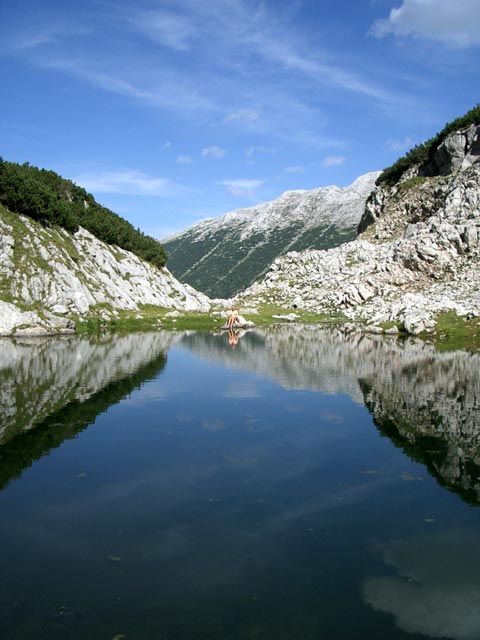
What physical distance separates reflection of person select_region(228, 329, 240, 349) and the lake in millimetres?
29509

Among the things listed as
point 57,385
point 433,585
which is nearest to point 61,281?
point 57,385

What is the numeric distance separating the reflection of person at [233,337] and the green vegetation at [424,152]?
7390cm

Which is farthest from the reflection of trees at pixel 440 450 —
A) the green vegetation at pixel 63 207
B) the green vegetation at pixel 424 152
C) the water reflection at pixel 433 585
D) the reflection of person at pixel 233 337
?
the green vegetation at pixel 424 152

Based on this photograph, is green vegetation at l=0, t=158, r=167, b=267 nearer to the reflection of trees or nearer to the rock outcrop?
the rock outcrop

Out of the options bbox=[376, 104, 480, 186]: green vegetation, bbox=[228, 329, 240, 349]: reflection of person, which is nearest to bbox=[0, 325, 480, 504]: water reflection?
bbox=[228, 329, 240, 349]: reflection of person

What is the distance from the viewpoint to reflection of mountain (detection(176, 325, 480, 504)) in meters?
22.5

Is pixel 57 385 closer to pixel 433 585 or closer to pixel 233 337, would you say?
pixel 433 585


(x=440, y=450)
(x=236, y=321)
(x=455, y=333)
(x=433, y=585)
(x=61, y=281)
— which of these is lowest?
(x=433, y=585)

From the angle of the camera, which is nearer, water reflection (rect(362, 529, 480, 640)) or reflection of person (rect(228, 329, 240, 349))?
water reflection (rect(362, 529, 480, 640))

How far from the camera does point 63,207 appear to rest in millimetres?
96375

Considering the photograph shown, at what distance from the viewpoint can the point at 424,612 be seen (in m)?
11.6

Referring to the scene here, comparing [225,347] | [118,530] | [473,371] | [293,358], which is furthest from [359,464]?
[225,347]

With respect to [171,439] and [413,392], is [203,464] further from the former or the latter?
[413,392]

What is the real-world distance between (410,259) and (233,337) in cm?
4320
